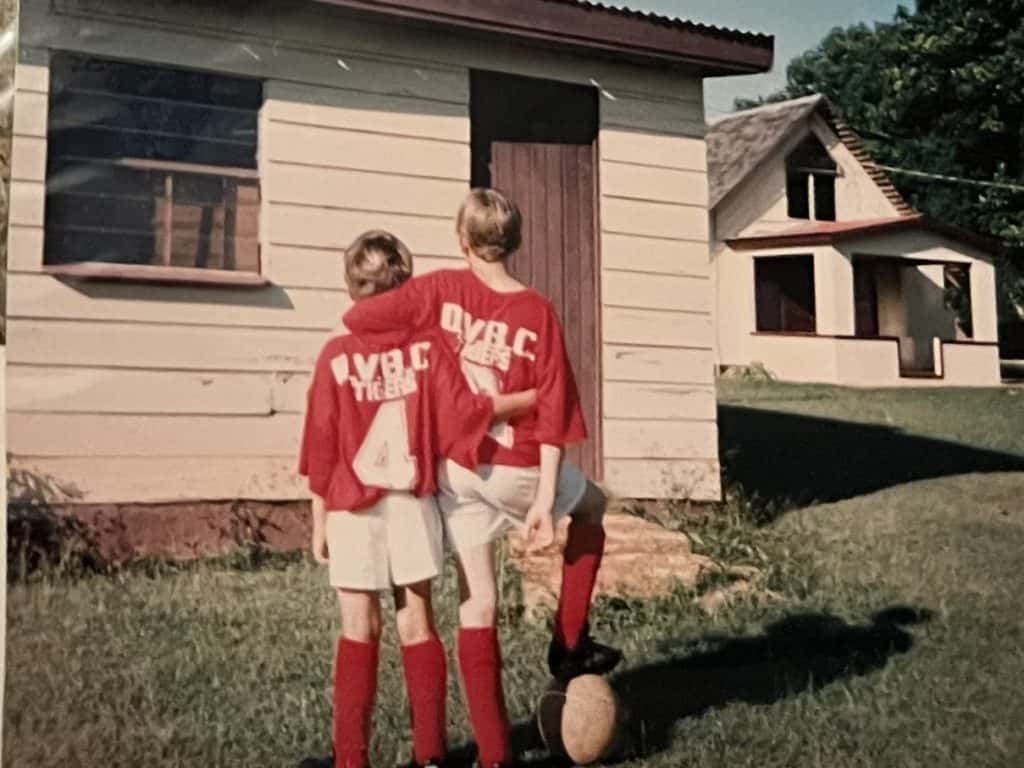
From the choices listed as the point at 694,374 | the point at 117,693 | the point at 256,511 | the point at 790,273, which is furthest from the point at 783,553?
the point at 117,693

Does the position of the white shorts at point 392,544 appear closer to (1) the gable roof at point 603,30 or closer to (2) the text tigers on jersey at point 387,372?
(2) the text tigers on jersey at point 387,372

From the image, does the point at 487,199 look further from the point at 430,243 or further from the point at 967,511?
the point at 967,511

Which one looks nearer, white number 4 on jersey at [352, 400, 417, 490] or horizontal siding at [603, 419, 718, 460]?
white number 4 on jersey at [352, 400, 417, 490]

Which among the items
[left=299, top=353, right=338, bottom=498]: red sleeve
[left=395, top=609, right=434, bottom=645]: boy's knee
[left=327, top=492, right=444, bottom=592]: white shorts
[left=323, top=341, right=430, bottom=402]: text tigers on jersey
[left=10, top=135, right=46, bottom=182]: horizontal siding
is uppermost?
[left=10, top=135, right=46, bottom=182]: horizontal siding

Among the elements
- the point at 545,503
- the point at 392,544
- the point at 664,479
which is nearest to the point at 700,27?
the point at 664,479

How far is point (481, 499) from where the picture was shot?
1321mm

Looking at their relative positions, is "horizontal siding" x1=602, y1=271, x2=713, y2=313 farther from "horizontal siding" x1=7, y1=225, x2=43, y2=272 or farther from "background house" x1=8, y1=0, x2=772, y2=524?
"horizontal siding" x1=7, y1=225, x2=43, y2=272

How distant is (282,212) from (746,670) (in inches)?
34.6

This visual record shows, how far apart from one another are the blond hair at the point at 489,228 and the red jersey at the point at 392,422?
14 centimetres

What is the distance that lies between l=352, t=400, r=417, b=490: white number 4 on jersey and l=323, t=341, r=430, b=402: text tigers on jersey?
0.7 inches

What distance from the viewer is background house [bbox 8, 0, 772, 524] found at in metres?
1.39

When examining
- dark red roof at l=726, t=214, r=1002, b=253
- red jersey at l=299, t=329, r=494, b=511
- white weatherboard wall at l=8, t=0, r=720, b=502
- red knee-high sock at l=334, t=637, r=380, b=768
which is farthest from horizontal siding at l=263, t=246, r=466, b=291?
dark red roof at l=726, t=214, r=1002, b=253

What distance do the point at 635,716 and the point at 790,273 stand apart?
698mm

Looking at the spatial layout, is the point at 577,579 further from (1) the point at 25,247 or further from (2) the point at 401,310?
(1) the point at 25,247
